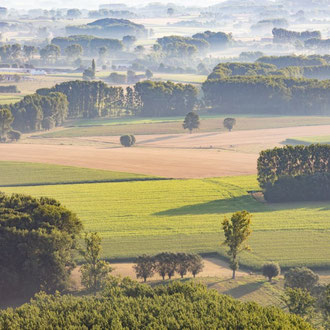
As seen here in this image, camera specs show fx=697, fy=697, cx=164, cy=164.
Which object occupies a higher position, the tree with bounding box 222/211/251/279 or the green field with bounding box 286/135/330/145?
the green field with bounding box 286/135/330/145

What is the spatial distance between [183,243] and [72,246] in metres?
12.9

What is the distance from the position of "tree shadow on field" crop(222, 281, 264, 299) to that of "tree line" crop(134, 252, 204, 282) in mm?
4702

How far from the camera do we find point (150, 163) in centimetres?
11675

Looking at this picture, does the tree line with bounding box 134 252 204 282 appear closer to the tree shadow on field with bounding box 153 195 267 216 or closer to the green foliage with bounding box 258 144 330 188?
the tree shadow on field with bounding box 153 195 267 216

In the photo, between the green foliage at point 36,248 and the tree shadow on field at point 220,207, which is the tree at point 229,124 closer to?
the tree shadow on field at point 220,207

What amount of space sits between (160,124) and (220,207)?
249 ft

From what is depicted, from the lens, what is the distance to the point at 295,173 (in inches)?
3925

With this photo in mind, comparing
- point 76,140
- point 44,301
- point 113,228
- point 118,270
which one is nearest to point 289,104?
point 76,140

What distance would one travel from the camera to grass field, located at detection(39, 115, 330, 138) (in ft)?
507

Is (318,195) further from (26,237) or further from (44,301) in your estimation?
(44,301)

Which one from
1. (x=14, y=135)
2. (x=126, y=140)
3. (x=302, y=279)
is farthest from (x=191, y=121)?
(x=302, y=279)

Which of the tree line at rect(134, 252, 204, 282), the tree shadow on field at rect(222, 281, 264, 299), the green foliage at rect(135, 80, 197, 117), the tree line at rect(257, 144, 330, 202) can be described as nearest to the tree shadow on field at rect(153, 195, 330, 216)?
the tree line at rect(257, 144, 330, 202)

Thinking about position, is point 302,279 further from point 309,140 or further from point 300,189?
point 309,140

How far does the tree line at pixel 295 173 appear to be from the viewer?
312ft
